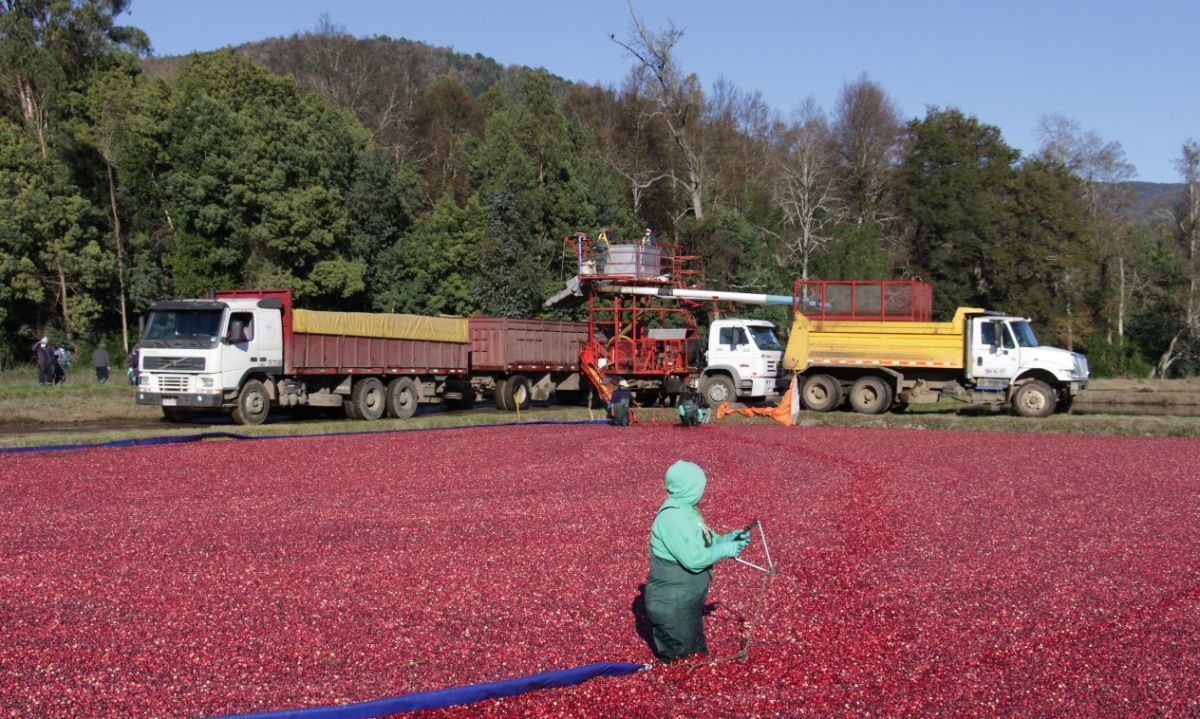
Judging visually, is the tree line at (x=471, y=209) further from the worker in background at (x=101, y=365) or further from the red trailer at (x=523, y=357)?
the red trailer at (x=523, y=357)

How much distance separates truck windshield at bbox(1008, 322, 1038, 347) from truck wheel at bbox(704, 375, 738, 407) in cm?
748

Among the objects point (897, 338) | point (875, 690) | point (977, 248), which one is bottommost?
point (875, 690)

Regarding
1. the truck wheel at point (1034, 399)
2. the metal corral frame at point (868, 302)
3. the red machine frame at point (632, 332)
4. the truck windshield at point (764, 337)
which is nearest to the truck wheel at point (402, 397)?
the red machine frame at point (632, 332)

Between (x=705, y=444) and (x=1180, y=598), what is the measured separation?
12698 mm

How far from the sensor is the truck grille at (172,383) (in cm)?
2525

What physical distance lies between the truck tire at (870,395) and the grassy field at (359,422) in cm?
64

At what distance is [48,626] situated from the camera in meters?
8.26

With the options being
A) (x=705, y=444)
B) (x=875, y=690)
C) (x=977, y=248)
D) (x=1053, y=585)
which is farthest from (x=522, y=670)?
(x=977, y=248)

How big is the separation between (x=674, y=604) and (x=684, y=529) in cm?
51

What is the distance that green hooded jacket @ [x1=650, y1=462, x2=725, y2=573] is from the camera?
7352 mm

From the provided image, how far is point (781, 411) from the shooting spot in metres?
27.0

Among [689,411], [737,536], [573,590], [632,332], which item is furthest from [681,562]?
[632,332]

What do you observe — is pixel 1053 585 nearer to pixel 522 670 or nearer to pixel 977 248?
pixel 522 670

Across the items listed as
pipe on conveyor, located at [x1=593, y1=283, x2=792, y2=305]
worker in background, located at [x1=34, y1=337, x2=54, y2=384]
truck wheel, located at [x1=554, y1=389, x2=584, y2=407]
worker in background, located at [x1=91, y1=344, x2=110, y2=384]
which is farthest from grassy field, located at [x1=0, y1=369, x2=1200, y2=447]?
worker in background, located at [x1=91, y1=344, x2=110, y2=384]
